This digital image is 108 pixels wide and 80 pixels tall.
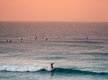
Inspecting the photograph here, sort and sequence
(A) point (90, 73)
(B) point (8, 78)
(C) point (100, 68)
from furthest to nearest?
(C) point (100, 68) < (A) point (90, 73) < (B) point (8, 78)

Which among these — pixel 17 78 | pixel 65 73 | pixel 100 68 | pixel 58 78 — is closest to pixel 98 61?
pixel 100 68

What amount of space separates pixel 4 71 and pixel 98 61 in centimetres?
1710

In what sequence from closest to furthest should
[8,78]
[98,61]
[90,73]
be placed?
1. [8,78]
2. [90,73]
3. [98,61]

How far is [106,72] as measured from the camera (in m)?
45.9

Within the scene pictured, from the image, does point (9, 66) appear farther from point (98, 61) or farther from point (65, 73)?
point (98, 61)

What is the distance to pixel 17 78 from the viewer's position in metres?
41.4

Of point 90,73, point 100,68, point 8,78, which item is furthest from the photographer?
point 100,68

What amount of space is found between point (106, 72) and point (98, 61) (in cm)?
954

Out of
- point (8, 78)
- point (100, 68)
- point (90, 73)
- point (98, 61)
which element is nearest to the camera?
point (8, 78)

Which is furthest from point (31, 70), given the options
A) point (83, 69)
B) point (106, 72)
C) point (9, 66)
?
point (106, 72)

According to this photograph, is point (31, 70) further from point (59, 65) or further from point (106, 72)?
point (106, 72)

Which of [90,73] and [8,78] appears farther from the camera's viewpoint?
[90,73]

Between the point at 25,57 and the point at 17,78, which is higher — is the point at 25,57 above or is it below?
above

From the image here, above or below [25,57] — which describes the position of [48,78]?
below
